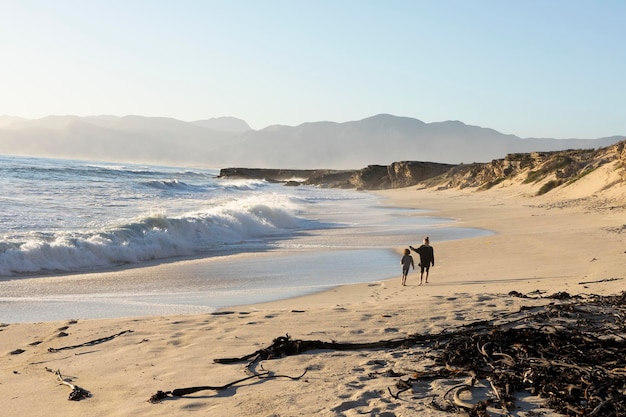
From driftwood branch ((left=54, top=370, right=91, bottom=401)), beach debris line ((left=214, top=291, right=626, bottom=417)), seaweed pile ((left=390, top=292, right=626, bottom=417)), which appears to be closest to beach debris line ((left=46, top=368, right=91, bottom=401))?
driftwood branch ((left=54, top=370, right=91, bottom=401))

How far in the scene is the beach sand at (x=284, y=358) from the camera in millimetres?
4285

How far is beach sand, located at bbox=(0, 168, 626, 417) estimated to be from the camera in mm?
4285

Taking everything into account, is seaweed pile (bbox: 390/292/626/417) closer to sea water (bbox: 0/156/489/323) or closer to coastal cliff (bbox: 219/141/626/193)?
sea water (bbox: 0/156/489/323)

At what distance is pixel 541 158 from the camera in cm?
4859

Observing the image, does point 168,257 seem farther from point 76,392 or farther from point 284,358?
point 76,392

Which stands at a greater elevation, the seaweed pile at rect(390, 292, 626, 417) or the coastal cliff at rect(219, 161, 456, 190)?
the coastal cliff at rect(219, 161, 456, 190)

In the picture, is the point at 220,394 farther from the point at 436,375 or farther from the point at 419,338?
the point at 419,338

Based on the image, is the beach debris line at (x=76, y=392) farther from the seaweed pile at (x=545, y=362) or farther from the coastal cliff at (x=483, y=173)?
the coastal cliff at (x=483, y=173)

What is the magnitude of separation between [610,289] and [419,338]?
4.20 m

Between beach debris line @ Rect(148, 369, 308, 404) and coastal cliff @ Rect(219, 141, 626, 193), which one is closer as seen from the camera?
beach debris line @ Rect(148, 369, 308, 404)

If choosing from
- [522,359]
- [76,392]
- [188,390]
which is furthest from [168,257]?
[522,359]

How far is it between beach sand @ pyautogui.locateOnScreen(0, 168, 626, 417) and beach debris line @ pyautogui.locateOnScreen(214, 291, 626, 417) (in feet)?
0.40

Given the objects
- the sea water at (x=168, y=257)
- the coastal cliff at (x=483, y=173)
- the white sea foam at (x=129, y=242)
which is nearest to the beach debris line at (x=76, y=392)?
the sea water at (x=168, y=257)

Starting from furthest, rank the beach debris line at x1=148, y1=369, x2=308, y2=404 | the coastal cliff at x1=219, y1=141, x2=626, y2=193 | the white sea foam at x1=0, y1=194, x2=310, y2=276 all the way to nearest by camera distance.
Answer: the coastal cliff at x1=219, y1=141, x2=626, y2=193, the white sea foam at x1=0, y1=194, x2=310, y2=276, the beach debris line at x1=148, y1=369, x2=308, y2=404
